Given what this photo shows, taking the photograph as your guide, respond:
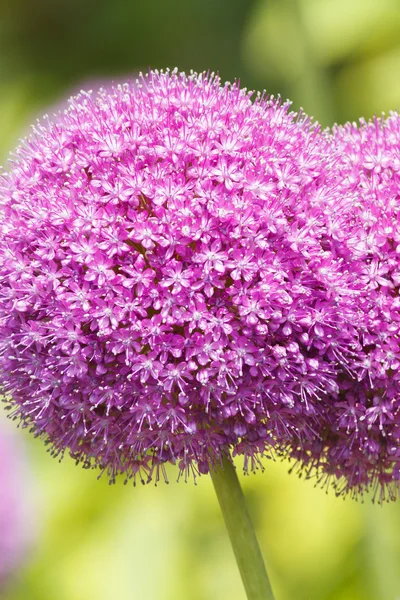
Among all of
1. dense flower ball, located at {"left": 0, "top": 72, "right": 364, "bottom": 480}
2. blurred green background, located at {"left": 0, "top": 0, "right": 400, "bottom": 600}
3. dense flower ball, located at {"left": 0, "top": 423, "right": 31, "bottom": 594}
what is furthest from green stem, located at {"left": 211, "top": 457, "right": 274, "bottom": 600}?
dense flower ball, located at {"left": 0, "top": 423, "right": 31, "bottom": 594}

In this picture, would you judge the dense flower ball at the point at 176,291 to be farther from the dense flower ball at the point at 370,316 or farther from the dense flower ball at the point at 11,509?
the dense flower ball at the point at 11,509

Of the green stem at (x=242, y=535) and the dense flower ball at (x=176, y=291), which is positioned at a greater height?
the dense flower ball at (x=176, y=291)

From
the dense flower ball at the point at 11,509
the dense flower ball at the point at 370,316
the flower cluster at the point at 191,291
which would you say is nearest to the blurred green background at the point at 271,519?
the dense flower ball at the point at 11,509

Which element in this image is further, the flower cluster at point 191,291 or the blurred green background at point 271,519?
the blurred green background at point 271,519

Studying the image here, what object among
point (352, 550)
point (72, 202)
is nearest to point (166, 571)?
point (352, 550)

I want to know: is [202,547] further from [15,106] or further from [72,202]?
[15,106]

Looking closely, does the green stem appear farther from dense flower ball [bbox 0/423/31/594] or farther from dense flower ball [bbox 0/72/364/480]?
dense flower ball [bbox 0/423/31/594]
